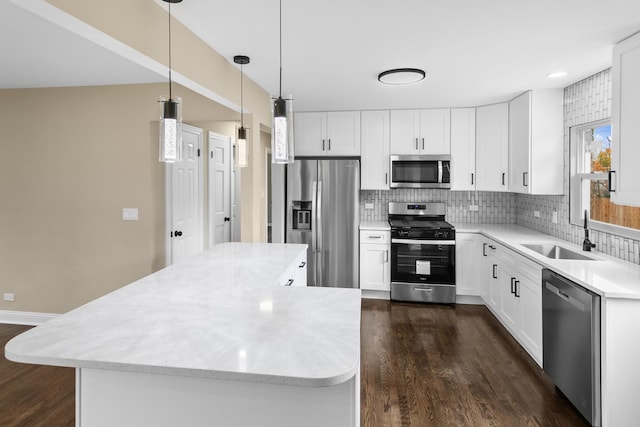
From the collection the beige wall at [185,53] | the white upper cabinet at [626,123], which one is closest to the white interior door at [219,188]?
the beige wall at [185,53]

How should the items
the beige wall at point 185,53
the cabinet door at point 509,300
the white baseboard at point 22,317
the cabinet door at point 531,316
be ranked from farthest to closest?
the white baseboard at point 22,317 < the cabinet door at point 509,300 < the cabinet door at point 531,316 < the beige wall at point 185,53

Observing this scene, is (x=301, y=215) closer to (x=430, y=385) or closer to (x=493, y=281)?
(x=493, y=281)

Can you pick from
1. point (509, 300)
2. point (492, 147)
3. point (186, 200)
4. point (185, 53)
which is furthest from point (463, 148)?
point (185, 53)

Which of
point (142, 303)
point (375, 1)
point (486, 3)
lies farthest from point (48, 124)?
point (486, 3)

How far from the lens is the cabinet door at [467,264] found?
175 inches

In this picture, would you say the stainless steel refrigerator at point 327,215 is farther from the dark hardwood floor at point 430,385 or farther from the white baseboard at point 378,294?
the dark hardwood floor at point 430,385

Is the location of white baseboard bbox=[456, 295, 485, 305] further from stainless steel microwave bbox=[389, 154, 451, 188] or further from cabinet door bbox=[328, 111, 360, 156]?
cabinet door bbox=[328, 111, 360, 156]

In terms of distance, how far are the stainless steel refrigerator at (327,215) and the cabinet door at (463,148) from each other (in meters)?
1.22

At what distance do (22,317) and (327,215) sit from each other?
3.40 metres

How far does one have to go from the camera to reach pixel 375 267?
4.65 m

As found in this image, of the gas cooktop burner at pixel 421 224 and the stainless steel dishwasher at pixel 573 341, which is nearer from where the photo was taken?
the stainless steel dishwasher at pixel 573 341

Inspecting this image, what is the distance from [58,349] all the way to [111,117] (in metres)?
3.22

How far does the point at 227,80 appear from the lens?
2.99m

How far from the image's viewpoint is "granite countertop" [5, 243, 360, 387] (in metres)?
1.09
